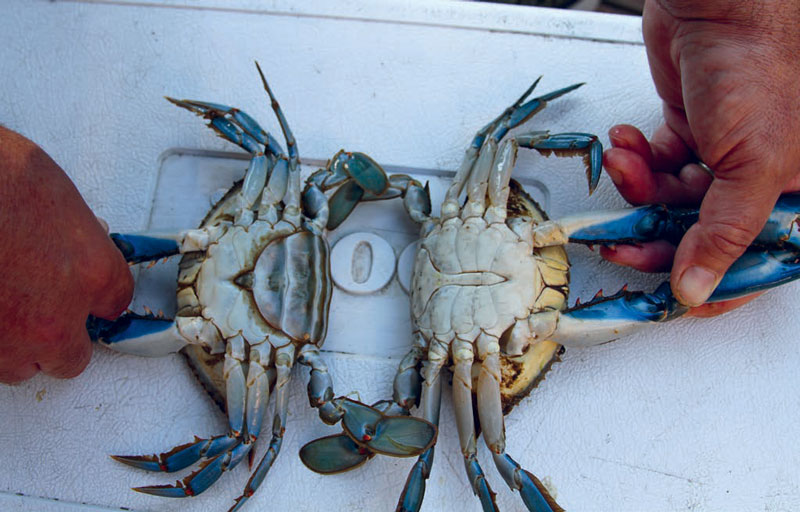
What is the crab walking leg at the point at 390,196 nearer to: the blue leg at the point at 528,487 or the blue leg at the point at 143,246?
the blue leg at the point at 143,246

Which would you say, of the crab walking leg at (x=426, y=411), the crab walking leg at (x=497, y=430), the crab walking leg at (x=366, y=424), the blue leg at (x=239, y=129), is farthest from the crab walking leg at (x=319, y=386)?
the blue leg at (x=239, y=129)

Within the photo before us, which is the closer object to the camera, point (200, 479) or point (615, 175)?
point (200, 479)

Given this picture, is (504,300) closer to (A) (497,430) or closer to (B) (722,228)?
(A) (497,430)

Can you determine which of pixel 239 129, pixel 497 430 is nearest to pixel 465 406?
pixel 497 430

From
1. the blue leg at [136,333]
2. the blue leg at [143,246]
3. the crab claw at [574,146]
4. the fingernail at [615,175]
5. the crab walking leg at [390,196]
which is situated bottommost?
the blue leg at [136,333]

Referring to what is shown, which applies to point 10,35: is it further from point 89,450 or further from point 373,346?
point 373,346

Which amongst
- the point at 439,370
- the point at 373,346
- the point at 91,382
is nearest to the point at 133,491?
the point at 91,382

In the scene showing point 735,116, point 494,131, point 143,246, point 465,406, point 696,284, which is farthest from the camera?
point 494,131
